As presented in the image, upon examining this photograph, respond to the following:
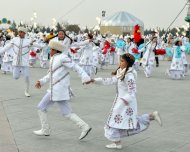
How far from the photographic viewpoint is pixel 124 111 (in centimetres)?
627

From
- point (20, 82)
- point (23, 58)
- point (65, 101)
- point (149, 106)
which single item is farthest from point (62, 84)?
point (20, 82)

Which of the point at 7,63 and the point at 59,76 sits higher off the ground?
the point at 59,76

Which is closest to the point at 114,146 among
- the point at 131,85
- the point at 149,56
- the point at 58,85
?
the point at 131,85

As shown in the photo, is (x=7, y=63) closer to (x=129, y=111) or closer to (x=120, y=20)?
(x=129, y=111)

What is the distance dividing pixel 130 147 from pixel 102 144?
0.41 meters

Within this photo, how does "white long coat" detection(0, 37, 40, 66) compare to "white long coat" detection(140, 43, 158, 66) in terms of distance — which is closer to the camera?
"white long coat" detection(0, 37, 40, 66)

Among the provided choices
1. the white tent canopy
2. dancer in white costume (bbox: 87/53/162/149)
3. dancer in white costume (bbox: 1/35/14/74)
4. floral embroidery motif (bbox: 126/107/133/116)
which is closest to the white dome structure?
the white tent canopy

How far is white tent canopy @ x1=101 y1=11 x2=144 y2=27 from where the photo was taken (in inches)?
3273

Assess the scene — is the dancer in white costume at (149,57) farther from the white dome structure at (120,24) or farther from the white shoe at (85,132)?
the white dome structure at (120,24)

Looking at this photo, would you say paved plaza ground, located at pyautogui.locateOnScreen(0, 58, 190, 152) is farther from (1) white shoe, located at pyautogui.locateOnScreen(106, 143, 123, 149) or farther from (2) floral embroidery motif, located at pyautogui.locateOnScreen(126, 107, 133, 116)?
(2) floral embroidery motif, located at pyautogui.locateOnScreen(126, 107, 133, 116)

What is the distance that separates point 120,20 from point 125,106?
78294mm

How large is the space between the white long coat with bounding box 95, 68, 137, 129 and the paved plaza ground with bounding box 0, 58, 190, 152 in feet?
1.22

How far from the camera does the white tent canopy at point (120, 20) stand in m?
83.1

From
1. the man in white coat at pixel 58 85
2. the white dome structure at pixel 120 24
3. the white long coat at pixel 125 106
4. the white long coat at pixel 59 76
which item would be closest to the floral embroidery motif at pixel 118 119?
the white long coat at pixel 125 106
